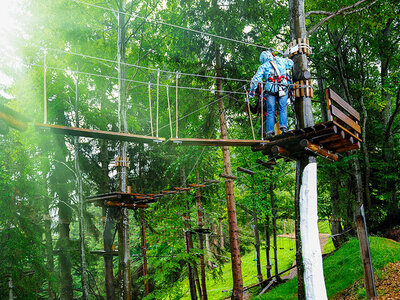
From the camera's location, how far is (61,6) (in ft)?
42.2

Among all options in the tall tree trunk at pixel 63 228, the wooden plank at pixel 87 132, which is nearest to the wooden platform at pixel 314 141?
the wooden plank at pixel 87 132

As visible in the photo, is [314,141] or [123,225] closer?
[314,141]

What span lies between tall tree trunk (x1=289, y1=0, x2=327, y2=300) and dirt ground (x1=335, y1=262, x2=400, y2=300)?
2.59 metres

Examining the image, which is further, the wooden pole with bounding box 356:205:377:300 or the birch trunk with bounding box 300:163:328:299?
Answer: the wooden pole with bounding box 356:205:377:300

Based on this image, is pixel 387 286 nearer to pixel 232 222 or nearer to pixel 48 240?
pixel 232 222

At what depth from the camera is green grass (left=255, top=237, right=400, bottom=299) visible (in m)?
8.55

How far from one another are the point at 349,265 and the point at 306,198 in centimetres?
644

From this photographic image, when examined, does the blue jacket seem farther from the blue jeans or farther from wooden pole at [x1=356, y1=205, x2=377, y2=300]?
wooden pole at [x1=356, y1=205, x2=377, y2=300]

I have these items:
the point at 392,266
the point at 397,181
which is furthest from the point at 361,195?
the point at 392,266

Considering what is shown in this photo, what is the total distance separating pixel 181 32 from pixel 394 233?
10.8 metres

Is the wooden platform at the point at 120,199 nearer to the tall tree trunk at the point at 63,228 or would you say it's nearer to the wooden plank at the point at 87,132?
the wooden plank at the point at 87,132

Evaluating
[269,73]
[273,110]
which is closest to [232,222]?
[273,110]

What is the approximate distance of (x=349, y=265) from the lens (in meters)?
9.79

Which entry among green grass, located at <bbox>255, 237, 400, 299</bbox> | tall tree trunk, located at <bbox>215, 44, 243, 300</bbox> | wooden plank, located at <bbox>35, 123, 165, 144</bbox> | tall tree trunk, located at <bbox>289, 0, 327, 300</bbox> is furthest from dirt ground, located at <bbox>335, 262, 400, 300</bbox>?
wooden plank, located at <bbox>35, 123, 165, 144</bbox>
